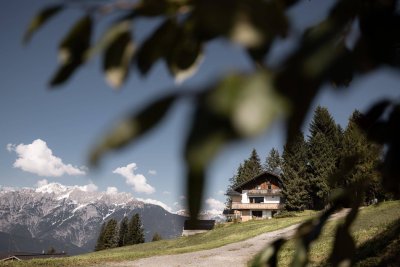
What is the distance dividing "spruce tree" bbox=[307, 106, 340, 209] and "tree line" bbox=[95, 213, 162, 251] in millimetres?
39328

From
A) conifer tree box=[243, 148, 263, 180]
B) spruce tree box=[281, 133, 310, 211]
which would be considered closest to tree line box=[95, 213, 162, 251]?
conifer tree box=[243, 148, 263, 180]

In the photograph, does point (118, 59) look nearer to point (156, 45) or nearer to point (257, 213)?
point (156, 45)

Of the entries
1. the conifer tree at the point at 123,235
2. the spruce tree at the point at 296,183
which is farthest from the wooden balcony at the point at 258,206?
the conifer tree at the point at 123,235

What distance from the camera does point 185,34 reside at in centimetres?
69

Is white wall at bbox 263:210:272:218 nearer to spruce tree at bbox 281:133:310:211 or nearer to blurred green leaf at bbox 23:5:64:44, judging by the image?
spruce tree at bbox 281:133:310:211

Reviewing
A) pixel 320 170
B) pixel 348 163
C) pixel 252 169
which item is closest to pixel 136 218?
pixel 252 169

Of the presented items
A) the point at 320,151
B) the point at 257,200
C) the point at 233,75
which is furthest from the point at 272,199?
the point at 233,75

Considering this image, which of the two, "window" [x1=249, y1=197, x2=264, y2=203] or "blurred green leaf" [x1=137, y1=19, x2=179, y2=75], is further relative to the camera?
"window" [x1=249, y1=197, x2=264, y2=203]

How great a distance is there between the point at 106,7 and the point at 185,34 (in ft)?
0.51

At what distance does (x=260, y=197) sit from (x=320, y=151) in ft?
43.9

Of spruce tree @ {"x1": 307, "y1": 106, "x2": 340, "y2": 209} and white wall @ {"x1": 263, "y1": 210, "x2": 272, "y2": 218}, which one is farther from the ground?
spruce tree @ {"x1": 307, "y1": 106, "x2": 340, "y2": 209}

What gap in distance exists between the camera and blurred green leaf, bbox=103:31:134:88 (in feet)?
2.01

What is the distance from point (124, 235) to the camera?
85000 millimetres

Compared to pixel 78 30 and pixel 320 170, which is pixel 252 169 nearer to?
pixel 320 170
